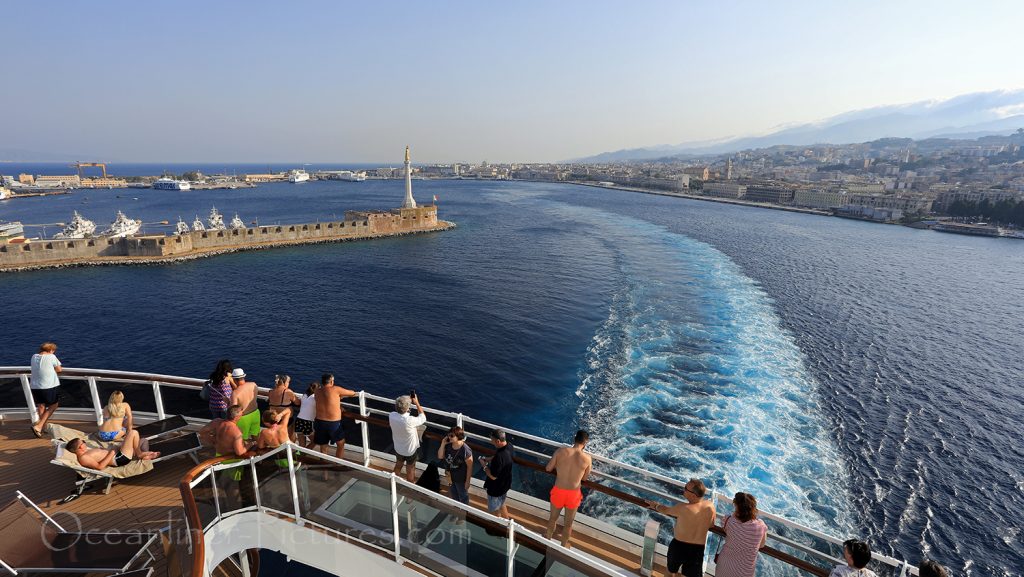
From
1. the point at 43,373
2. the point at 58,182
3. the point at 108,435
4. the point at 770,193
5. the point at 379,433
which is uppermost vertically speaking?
the point at 58,182

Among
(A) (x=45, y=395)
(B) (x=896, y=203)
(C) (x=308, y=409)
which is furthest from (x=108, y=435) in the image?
(B) (x=896, y=203)

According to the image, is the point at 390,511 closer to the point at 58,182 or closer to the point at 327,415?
the point at 327,415

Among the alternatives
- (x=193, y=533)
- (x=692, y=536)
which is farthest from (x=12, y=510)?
(x=692, y=536)

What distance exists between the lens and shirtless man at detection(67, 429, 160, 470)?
5.29 metres

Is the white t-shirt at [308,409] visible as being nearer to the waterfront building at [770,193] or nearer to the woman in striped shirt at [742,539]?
the woman in striped shirt at [742,539]

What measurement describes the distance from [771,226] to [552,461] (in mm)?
79208

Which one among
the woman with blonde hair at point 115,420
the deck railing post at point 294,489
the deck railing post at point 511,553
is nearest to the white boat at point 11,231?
the woman with blonde hair at point 115,420

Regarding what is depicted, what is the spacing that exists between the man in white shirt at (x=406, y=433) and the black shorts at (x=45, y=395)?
547 cm

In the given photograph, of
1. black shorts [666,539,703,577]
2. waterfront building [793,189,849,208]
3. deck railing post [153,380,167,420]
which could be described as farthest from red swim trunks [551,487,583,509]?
waterfront building [793,189,849,208]

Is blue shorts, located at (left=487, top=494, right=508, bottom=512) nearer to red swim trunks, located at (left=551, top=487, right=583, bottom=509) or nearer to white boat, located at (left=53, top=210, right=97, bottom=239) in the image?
red swim trunks, located at (left=551, top=487, right=583, bottom=509)

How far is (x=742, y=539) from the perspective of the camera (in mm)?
3904

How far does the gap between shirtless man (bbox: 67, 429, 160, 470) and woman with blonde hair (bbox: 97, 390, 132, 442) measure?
0.23 metres

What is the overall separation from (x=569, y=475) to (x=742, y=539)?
5.16 ft

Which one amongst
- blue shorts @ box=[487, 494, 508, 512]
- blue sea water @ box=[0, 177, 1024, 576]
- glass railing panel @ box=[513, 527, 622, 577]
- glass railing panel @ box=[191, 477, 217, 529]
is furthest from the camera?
blue sea water @ box=[0, 177, 1024, 576]
